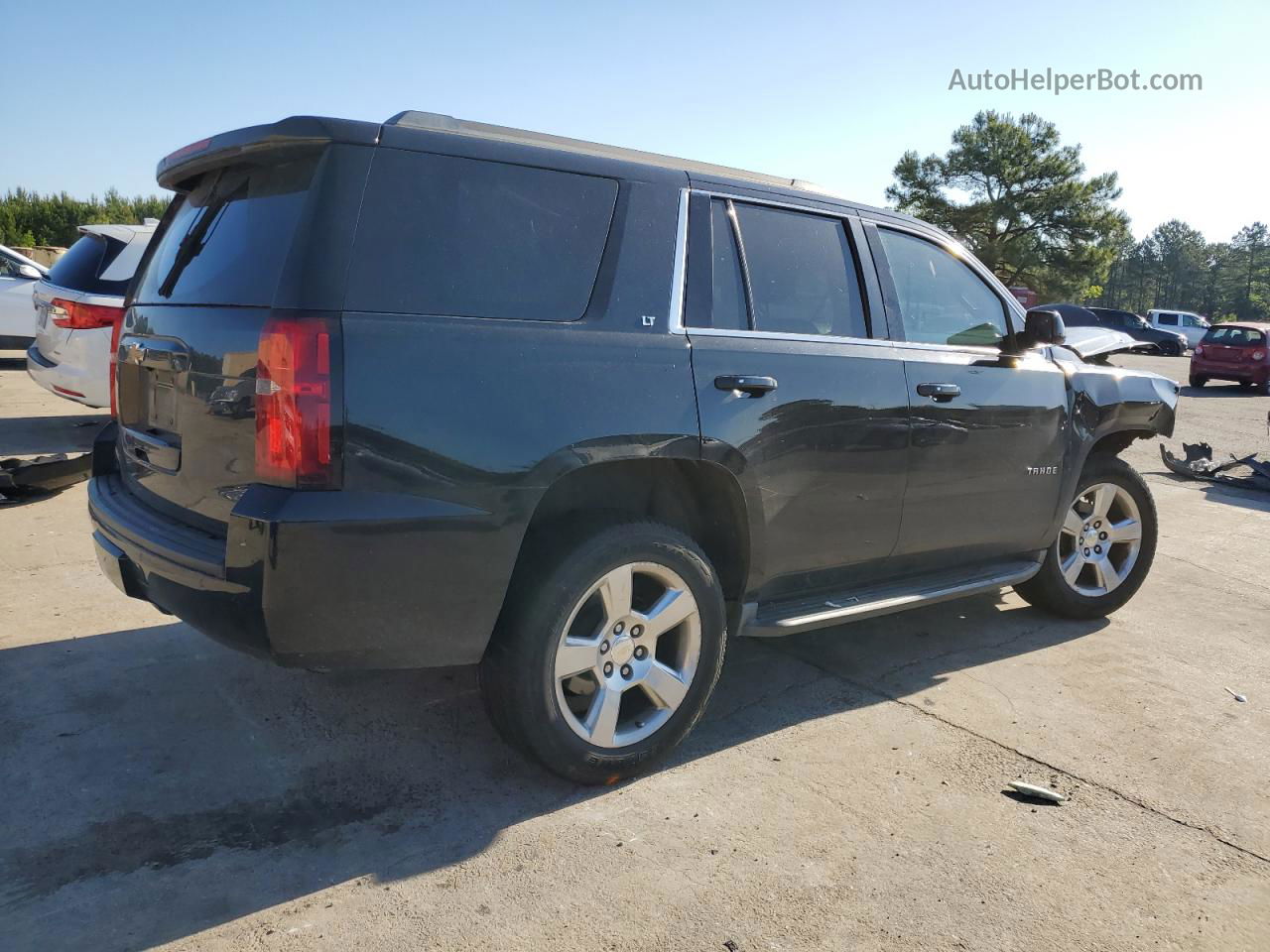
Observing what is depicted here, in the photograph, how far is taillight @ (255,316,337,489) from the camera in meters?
2.58

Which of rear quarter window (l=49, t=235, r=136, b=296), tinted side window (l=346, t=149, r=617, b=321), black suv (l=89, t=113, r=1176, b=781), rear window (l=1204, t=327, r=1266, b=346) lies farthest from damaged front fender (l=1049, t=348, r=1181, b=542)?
rear window (l=1204, t=327, r=1266, b=346)

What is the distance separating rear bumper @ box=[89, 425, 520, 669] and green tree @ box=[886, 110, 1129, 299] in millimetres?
56910

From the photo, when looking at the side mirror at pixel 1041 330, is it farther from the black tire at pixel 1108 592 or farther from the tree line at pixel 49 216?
the tree line at pixel 49 216

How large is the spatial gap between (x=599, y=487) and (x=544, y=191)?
3.10 feet

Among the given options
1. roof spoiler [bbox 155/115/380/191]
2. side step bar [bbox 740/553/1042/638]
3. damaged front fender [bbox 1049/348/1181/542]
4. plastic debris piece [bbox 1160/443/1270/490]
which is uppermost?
roof spoiler [bbox 155/115/380/191]

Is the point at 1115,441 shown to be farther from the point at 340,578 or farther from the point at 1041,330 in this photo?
the point at 340,578

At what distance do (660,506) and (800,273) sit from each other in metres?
1.08

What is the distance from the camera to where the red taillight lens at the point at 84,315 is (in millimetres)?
7875

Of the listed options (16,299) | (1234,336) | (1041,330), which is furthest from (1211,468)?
(1234,336)

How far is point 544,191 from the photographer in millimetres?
3100

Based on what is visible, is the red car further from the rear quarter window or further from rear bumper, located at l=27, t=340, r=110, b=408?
rear bumper, located at l=27, t=340, r=110, b=408

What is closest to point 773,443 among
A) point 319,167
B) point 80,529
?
point 319,167

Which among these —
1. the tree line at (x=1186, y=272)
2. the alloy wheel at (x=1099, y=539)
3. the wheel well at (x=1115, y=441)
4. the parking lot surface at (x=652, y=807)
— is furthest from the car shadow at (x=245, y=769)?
the tree line at (x=1186, y=272)

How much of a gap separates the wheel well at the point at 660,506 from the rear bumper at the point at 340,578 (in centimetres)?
29
